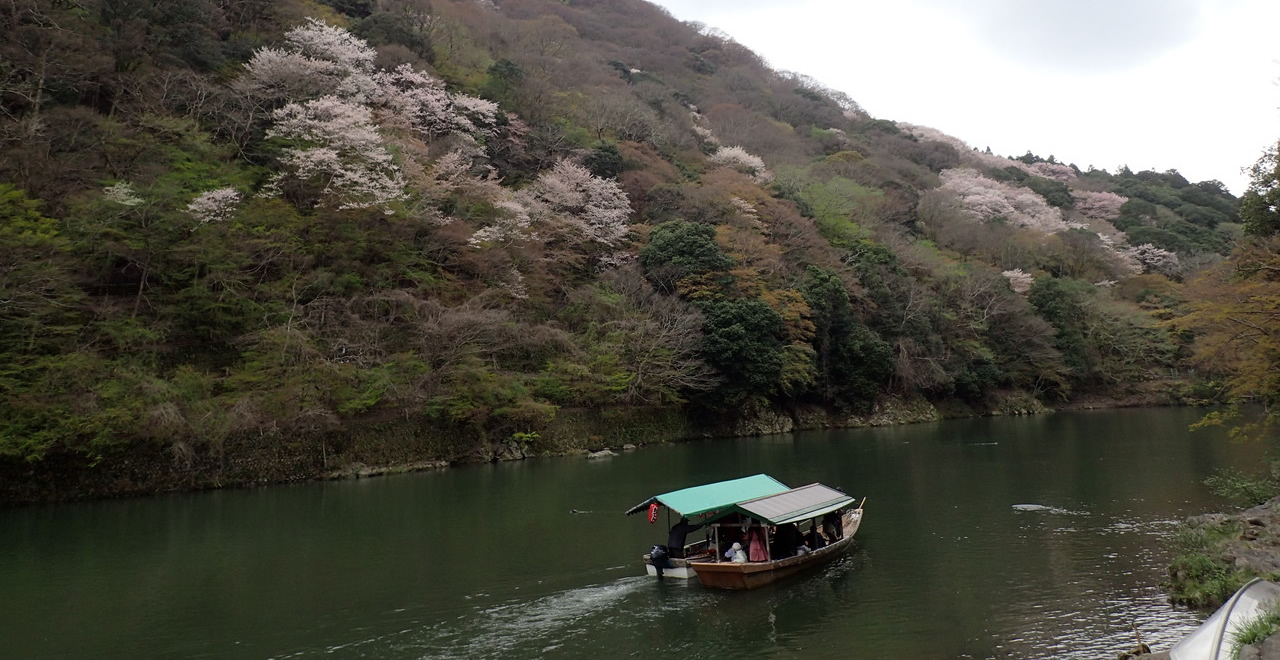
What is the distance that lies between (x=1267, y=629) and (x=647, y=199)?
133ft

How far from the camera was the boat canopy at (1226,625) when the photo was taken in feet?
21.8

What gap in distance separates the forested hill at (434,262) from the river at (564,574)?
4.51 m

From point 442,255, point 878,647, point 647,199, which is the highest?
point 647,199

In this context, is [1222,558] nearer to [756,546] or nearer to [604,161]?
[756,546]

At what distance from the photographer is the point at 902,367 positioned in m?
42.8

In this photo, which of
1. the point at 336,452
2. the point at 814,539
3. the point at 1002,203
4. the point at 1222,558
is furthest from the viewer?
the point at 1002,203

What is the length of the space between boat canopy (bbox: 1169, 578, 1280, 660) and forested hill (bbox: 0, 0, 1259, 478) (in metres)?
23.5

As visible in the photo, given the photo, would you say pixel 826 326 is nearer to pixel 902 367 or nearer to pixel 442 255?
pixel 902 367

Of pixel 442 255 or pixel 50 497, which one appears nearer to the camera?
pixel 50 497

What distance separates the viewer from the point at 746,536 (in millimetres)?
13172

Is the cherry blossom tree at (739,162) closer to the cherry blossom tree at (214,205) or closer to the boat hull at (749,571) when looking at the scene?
the cherry blossom tree at (214,205)

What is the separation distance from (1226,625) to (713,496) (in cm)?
793

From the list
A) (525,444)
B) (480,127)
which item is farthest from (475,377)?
(480,127)

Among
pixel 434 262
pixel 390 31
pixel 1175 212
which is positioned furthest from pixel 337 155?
pixel 1175 212
